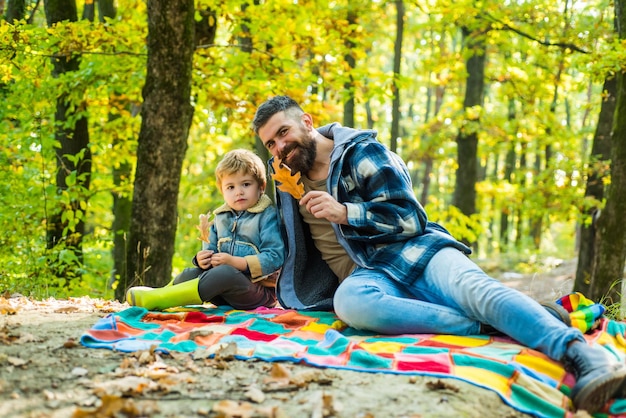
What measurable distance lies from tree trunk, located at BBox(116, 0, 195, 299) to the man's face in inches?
70.1

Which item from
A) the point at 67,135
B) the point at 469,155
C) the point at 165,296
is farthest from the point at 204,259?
the point at 469,155

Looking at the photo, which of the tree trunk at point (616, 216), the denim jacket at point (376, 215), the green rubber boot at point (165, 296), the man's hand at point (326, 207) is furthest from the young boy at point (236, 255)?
the tree trunk at point (616, 216)

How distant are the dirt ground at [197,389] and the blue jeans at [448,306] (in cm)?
56

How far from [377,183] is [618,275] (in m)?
3.68

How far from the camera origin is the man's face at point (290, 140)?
3.78 m

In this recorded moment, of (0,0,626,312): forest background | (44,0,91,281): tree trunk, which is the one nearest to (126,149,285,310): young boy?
(0,0,626,312): forest background

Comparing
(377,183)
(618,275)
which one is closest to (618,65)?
(618,275)

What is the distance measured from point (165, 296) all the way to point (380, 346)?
1646mm

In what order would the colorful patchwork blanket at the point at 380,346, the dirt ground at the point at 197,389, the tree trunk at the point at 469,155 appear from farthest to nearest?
the tree trunk at the point at 469,155, the colorful patchwork blanket at the point at 380,346, the dirt ground at the point at 197,389

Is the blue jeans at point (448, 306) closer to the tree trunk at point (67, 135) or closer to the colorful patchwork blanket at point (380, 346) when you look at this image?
the colorful patchwork blanket at point (380, 346)

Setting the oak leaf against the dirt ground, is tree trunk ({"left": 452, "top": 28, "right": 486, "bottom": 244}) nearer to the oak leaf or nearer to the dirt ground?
the oak leaf

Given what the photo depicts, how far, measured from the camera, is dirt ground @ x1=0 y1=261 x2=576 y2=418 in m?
2.07

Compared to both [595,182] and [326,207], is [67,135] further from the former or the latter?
[595,182]

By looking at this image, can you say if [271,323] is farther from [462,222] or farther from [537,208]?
[537,208]
